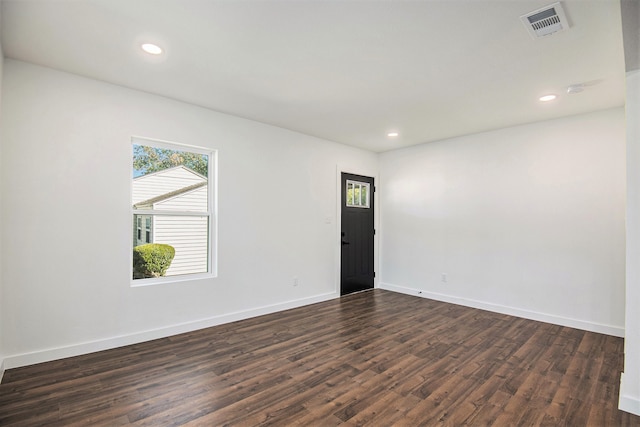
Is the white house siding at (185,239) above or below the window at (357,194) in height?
below

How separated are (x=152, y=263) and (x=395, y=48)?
10.5 feet

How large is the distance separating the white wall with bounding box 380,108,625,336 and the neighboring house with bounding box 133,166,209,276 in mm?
3480

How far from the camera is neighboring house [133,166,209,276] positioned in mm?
3424

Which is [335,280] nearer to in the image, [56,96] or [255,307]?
[255,307]

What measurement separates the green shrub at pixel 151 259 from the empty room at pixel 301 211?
26 mm

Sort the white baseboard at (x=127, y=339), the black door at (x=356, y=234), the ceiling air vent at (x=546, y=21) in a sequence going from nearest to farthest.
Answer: the ceiling air vent at (x=546, y=21)
the white baseboard at (x=127, y=339)
the black door at (x=356, y=234)

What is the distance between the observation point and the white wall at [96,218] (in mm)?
2715

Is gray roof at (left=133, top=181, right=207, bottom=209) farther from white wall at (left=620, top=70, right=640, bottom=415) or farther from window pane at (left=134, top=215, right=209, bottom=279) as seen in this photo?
white wall at (left=620, top=70, right=640, bottom=415)

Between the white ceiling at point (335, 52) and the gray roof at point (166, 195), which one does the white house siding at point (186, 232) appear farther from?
the white ceiling at point (335, 52)

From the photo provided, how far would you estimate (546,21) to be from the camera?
2096mm

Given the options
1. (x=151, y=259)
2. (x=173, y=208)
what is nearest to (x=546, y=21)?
(x=173, y=208)

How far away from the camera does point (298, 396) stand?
92.1 inches

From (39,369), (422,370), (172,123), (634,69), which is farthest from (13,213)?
(634,69)

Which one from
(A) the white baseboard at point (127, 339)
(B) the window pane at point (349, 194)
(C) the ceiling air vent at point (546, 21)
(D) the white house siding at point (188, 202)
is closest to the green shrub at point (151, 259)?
(D) the white house siding at point (188, 202)
